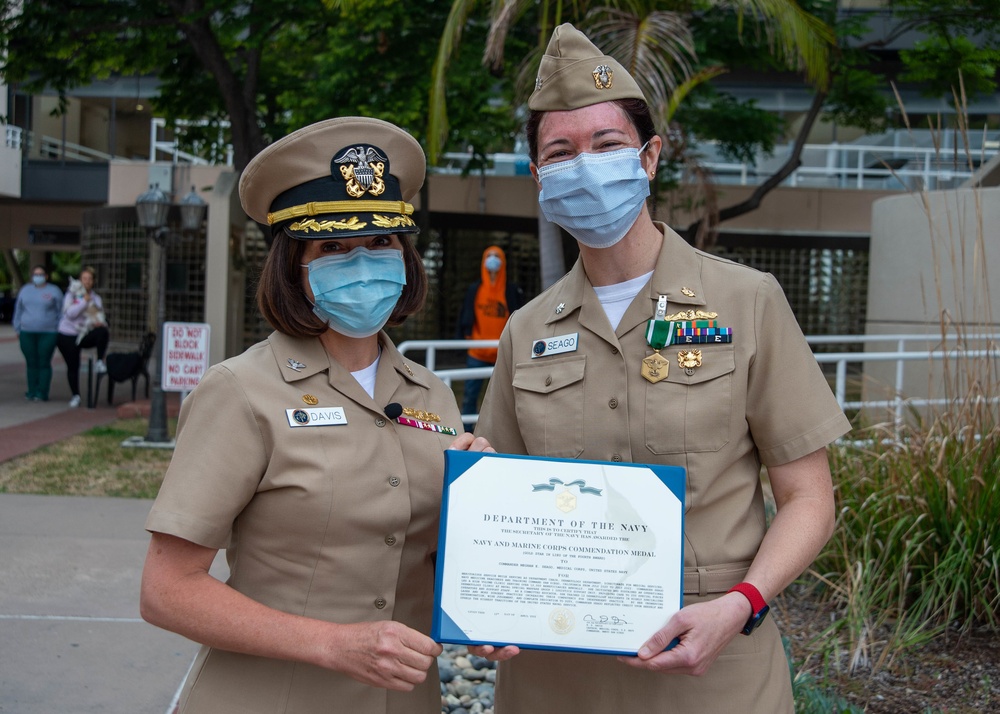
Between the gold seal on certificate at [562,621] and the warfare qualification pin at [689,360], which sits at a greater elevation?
the warfare qualification pin at [689,360]

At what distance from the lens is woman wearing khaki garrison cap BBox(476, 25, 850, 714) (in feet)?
6.26

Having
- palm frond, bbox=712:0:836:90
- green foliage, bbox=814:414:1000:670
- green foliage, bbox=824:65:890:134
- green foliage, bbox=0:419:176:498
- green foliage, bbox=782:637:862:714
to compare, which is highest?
green foliage, bbox=824:65:890:134

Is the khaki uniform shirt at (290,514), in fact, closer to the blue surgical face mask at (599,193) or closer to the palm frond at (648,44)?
the blue surgical face mask at (599,193)

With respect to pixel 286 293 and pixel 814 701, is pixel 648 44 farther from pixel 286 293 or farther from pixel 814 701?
pixel 286 293

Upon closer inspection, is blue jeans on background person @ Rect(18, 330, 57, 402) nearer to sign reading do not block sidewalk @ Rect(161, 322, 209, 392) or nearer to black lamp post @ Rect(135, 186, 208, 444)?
black lamp post @ Rect(135, 186, 208, 444)

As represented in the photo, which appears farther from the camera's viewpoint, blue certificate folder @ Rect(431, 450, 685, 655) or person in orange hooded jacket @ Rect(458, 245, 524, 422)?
person in orange hooded jacket @ Rect(458, 245, 524, 422)

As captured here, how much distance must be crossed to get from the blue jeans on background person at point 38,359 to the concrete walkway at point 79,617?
6.20m

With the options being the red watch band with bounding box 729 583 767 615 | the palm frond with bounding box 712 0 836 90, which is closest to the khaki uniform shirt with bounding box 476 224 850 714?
the red watch band with bounding box 729 583 767 615

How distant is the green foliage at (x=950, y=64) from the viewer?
1226 cm

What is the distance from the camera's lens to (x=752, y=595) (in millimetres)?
1770

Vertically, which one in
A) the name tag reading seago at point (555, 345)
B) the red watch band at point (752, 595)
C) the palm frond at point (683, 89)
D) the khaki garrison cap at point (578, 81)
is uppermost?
the palm frond at point (683, 89)

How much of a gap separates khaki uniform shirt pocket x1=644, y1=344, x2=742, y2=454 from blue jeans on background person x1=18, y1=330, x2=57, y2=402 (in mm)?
12894

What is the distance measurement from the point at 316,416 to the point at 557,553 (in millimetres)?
544

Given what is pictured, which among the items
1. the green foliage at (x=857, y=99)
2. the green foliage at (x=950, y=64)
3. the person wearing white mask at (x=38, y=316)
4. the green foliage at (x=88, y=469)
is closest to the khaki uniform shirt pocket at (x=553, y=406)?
the green foliage at (x=88, y=469)
